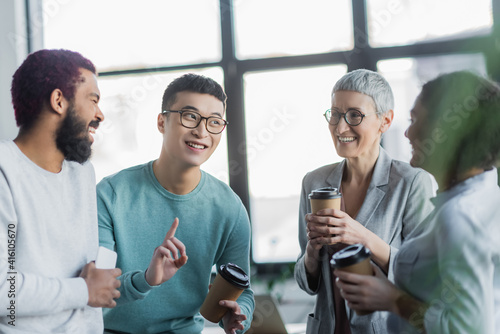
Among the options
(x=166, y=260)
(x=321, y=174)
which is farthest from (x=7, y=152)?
(x=321, y=174)

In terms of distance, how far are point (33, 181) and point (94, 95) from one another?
0.88 ft

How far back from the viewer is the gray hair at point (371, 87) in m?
1.32

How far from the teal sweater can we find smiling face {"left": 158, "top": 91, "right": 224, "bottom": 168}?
129 mm

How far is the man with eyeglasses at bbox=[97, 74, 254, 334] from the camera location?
56.4 inches

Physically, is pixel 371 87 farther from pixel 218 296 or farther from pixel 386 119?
pixel 218 296

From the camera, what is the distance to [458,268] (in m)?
0.80

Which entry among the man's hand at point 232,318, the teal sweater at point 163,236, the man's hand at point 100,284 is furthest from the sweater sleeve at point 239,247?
the man's hand at point 100,284

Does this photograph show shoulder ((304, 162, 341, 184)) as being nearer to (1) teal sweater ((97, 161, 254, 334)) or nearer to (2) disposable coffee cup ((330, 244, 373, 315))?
(1) teal sweater ((97, 161, 254, 334))

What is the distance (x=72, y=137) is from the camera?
3.51 ft

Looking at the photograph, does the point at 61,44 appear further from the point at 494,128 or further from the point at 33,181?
the point at 494,128

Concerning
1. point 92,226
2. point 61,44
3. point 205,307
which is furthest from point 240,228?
point 61,44

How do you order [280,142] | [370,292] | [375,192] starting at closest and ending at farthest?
[370,292] → [375,192] → [280,142]

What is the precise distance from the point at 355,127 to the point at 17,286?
101 centimetres

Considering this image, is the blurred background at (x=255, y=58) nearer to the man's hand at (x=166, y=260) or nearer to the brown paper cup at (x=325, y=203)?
the brown paper cup at (x=325, y=203)
